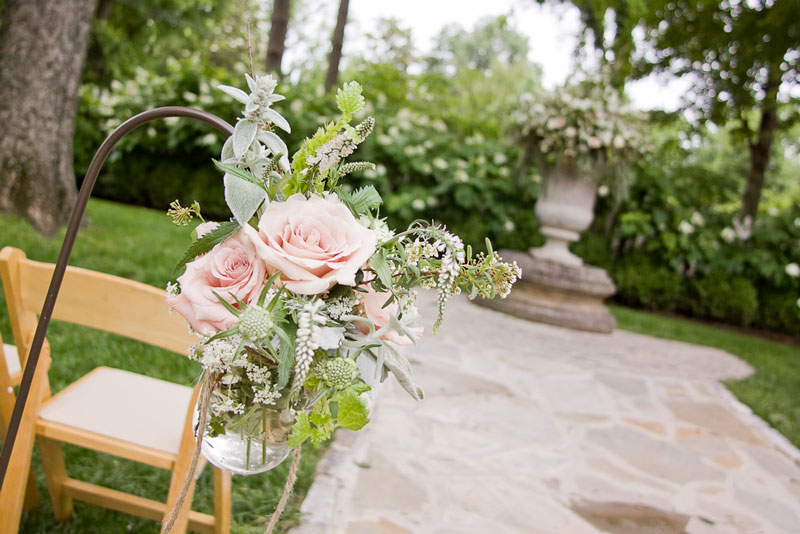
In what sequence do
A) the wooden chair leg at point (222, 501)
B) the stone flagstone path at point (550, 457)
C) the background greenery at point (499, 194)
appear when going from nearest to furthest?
the wooden chair leg at point (222, 501) < the stone flagstone path at point (550, 457) < the background greenery at point (499, 194)

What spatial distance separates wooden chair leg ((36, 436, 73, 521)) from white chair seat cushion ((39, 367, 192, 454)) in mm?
193

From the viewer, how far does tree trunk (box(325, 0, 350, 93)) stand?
9.52 m

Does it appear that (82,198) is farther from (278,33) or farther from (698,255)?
(278,33)

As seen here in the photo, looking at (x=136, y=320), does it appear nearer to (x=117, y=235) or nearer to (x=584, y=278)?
(x=117, y=235)

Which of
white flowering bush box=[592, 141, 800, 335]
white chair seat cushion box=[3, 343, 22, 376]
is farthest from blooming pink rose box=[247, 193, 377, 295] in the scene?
white flowering bush box=[592, 141, 800, 335]

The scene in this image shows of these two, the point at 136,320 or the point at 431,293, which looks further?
the point at 431,293

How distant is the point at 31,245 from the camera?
14.4 ft

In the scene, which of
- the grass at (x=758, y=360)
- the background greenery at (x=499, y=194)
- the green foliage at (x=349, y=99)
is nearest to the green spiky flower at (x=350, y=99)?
the green foliage at (x=349, y=99)

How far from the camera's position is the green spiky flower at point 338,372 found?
85cm

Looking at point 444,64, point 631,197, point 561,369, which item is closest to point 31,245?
point 561,369

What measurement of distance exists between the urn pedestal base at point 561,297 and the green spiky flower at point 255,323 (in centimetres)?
568

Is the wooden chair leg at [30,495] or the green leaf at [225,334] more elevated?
the green leaf at [225,334]

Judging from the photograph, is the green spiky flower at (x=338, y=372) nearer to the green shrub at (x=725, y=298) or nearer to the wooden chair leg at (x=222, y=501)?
the wooden chair leg at (x=222, y=501)

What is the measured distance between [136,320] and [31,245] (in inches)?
134
